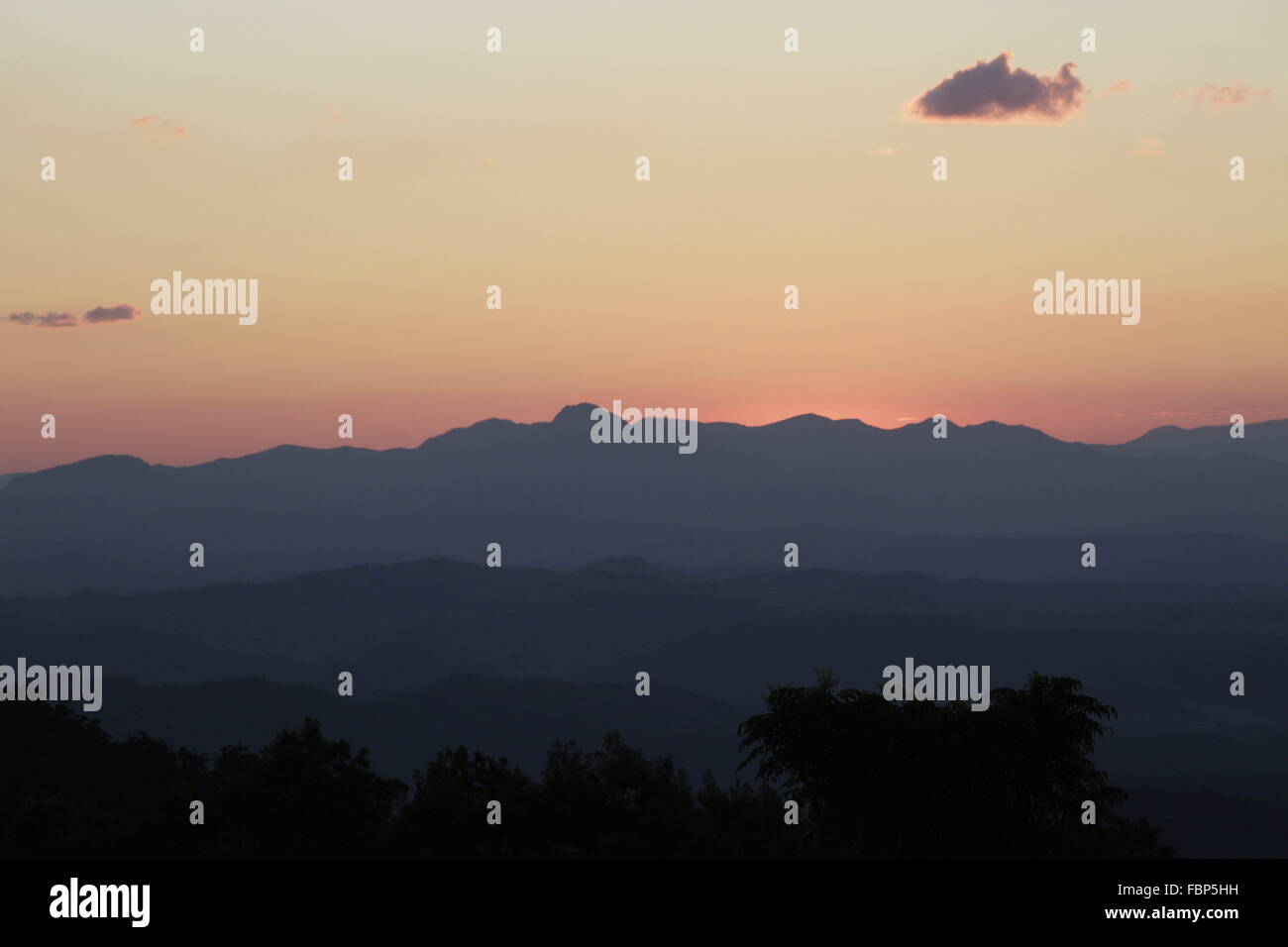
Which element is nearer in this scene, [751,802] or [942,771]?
[942,771]

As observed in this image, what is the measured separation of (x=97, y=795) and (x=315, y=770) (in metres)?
36.9

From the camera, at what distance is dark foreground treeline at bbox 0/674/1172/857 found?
40562mm

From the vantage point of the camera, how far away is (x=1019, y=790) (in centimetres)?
4144

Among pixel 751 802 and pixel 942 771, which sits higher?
pixel 942 771

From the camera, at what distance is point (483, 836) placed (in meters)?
42.6

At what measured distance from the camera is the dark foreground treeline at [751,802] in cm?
4056

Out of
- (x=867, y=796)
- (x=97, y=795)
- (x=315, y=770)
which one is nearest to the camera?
(x=867, y=796)

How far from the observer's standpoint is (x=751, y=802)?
1670 inches

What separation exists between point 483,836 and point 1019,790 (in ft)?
60.0
